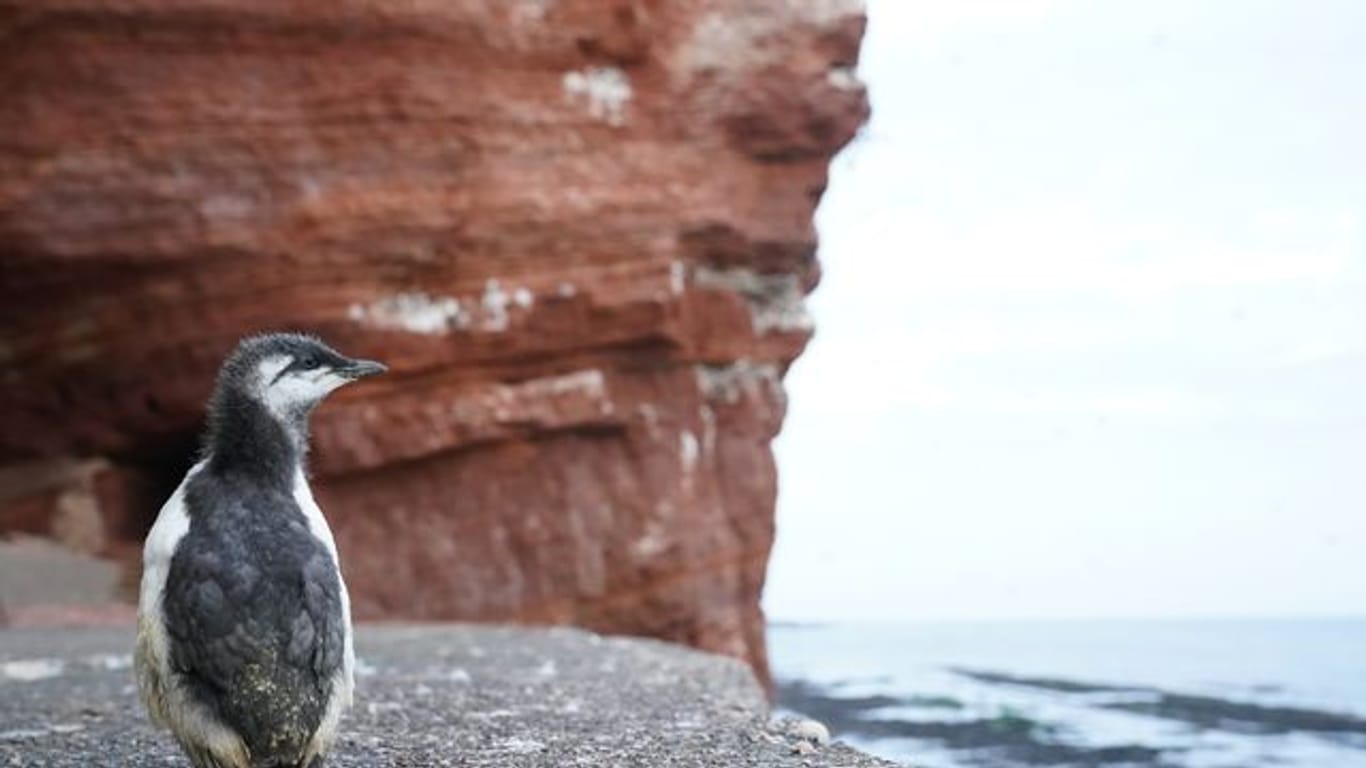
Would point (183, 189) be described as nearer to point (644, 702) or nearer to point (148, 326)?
point (148, 326)

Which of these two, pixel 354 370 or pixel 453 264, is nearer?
pixel 354 370

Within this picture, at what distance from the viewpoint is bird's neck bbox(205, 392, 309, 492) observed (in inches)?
195

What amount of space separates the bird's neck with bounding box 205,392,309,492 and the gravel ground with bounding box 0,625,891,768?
46.3 inches

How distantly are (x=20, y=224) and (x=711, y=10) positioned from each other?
738cm

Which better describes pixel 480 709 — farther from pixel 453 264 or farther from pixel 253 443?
pixel 453 264

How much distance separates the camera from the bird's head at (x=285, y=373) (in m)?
5.07

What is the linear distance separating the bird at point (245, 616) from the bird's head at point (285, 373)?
0.09 m

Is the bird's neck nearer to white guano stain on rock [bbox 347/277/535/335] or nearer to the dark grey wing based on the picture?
the dark grey wing

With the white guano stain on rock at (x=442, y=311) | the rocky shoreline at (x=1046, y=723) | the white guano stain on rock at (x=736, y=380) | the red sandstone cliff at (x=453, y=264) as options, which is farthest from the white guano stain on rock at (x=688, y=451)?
the rocky shoreline at (x=1046, y=723)

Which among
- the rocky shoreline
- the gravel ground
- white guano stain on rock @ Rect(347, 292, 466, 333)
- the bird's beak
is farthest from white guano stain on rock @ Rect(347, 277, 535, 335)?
the bird's beak

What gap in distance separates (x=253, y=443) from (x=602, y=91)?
1167 cm

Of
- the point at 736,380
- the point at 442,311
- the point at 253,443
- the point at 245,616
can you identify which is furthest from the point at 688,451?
the point at 245,616

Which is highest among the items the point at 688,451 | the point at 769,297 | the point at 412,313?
the point at 769,297

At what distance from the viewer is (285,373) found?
16.9ft
